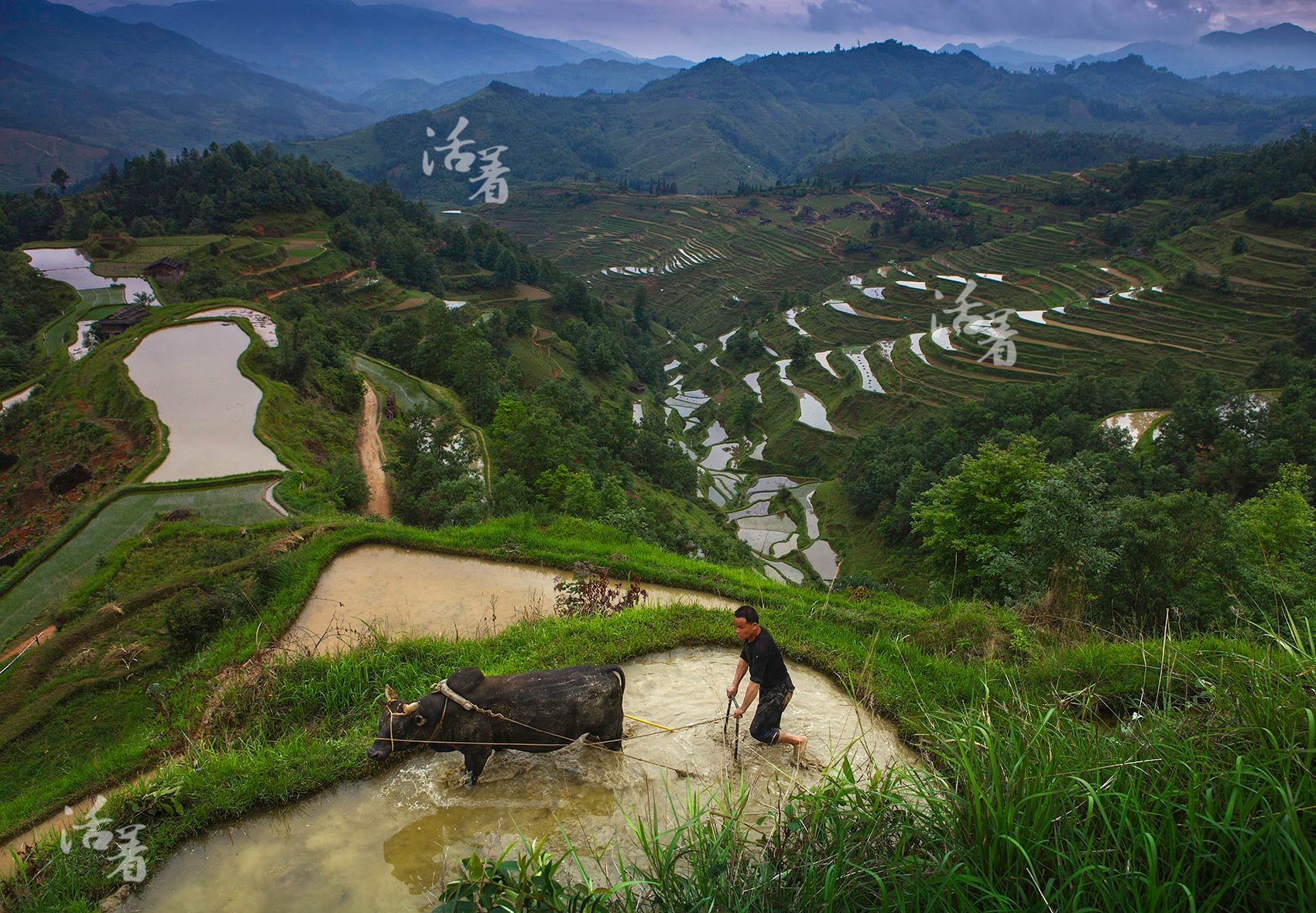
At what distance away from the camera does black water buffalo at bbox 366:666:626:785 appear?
15.8 feet

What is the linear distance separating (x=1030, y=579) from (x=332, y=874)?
1120 centimetres

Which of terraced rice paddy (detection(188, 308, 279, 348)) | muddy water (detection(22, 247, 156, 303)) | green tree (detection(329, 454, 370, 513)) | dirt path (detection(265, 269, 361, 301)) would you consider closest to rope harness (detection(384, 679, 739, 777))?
green tree (detection(329, 454, 370, 513))

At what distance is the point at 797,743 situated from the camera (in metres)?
5.01

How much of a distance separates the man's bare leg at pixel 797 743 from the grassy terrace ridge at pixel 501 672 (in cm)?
93

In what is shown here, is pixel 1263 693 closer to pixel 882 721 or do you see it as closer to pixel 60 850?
pixel 882 721

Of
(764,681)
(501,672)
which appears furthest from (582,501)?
(764,681)

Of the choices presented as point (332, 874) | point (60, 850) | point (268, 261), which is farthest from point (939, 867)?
point (268, 261)

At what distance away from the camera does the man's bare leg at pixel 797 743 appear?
4.95 metres

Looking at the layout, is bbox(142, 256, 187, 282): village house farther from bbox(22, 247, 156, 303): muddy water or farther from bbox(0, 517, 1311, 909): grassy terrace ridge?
bbox(0, 517, 1311, 909): grassy terrace ridge

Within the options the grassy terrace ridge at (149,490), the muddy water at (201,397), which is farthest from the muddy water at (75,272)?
the grassy terrace ridge at (149,490)

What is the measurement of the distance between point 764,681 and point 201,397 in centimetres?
2581

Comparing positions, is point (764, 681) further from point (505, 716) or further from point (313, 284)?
point (313, 284)

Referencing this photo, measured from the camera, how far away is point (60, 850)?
4285 mm

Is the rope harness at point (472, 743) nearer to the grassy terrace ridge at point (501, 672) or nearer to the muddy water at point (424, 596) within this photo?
the grassy terrace ridge at point (501, 672)
